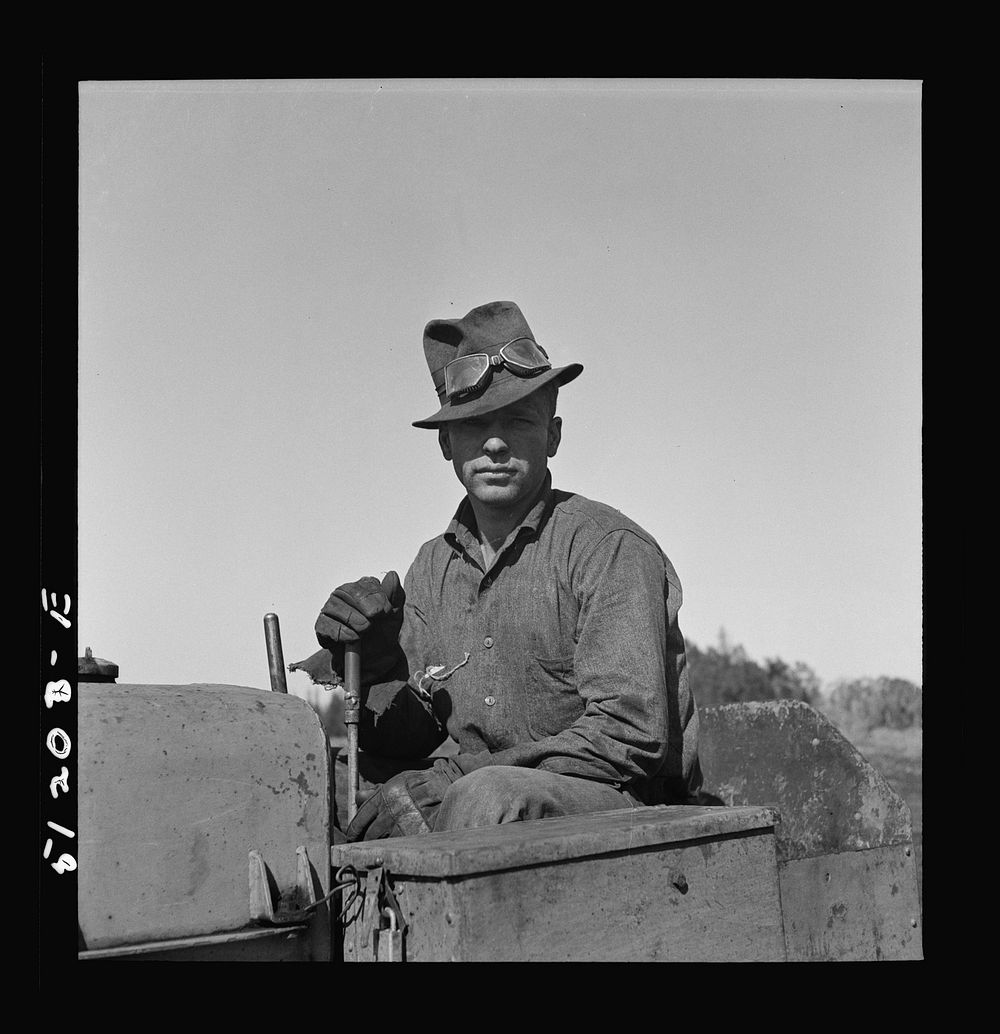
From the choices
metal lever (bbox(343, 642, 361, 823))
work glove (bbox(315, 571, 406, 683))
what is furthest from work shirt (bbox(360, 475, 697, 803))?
metal lever (bbox(343, 642, 361, 823))

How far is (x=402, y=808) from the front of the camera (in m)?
4.27

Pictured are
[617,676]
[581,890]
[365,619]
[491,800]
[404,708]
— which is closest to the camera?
[581,890]

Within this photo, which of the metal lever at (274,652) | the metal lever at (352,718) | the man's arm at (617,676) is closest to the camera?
the man's arm at (617,676)

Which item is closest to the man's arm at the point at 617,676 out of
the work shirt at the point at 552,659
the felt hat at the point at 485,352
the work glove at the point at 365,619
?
the work shirt at the point at 552,659

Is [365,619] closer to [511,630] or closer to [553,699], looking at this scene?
[511,630]

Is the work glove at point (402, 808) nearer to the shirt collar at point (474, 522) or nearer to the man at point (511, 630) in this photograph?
the man at point (511, 630)

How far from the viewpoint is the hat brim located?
4.58 meters

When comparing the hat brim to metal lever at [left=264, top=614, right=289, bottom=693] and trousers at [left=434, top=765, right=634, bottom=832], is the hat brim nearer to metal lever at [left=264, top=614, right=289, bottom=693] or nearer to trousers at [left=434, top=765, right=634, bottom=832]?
metal lever at [left=264, top=614, right=289, bottom=693]

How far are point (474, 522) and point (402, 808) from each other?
1.06 meters

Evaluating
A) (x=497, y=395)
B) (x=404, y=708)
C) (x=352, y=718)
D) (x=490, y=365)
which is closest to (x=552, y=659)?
(x=404, y=708)

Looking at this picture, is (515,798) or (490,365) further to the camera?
(490,365)

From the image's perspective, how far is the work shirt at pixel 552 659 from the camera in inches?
165

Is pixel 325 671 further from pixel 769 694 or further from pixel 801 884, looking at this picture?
pixel 769 694

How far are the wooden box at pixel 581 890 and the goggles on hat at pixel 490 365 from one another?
151cm
